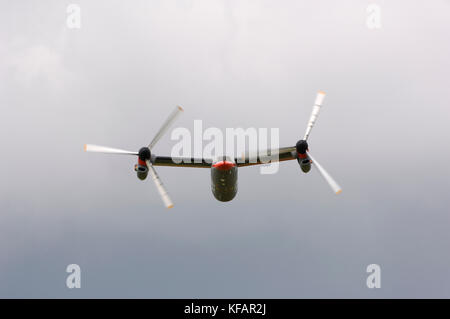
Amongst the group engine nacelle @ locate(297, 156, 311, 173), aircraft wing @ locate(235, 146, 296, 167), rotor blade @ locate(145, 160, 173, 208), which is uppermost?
aircraft wing @ locate(235, 146, 296, 167)

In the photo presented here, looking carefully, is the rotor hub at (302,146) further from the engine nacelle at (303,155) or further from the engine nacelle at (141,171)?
the engine nacelle at (141,171)

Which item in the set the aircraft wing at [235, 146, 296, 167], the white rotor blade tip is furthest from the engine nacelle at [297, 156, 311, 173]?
the white rotor blade tip

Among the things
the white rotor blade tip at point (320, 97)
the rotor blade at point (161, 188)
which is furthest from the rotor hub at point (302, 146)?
the rotor blade at point (161, 188)

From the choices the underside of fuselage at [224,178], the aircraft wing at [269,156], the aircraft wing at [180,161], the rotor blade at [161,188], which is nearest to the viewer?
the rotor blade at [161,188]

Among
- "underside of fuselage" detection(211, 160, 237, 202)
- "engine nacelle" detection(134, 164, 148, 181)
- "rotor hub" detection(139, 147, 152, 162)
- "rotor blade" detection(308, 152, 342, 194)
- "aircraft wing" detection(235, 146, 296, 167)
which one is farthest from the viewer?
"engine nacelle" detection(134, 164, 148, 181)

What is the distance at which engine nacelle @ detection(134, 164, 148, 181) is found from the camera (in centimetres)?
4084

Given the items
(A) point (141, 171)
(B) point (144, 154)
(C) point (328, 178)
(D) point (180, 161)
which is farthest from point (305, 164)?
(A) point (141, 171)

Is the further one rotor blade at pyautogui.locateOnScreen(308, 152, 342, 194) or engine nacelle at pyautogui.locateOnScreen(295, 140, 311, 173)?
engine nacelle at pyautogui.locateOnScreen(295, 140, 311, 173)

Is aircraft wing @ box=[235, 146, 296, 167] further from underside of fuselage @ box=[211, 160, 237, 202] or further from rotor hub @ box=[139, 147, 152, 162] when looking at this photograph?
rotor hub @ box=[139, 147, 152, 162]

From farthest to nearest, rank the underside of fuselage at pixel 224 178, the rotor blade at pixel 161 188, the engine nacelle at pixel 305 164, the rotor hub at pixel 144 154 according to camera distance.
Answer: the rotor hub at pixel 144 154, the underside of fuselage at pixel 224 178, the engine nacelle at pixel 305 164, the rotor blade at pixel 161 188

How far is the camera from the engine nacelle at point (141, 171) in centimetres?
4084

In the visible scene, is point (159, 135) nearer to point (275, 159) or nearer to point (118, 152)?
point (118, 152)

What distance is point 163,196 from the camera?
3672 centimetres

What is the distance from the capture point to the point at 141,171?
40.9m
